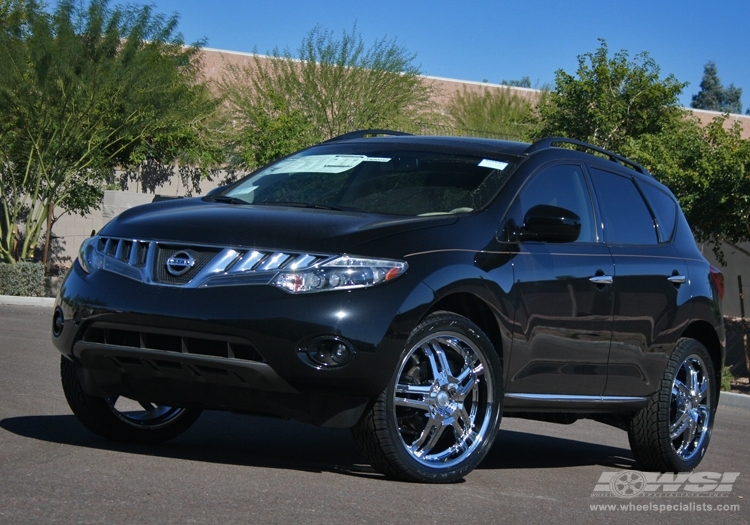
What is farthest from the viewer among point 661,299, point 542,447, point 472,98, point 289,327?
point 472,98

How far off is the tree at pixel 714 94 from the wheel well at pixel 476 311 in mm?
142298

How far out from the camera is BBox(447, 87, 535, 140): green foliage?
52531 mm

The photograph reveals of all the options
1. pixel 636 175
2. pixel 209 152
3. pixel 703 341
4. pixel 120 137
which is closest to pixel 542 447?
pixel 703 341

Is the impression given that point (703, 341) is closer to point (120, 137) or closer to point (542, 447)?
point (542, 447)

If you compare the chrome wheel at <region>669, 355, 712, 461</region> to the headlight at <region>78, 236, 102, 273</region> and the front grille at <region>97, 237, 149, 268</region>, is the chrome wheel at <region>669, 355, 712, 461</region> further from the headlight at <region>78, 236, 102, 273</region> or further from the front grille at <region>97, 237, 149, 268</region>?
the headlight at <region>78, 236, 102, 273</region>

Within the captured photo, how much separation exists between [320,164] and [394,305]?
179 centimetres

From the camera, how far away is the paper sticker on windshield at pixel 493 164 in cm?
614

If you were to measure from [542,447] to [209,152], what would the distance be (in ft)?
83.6

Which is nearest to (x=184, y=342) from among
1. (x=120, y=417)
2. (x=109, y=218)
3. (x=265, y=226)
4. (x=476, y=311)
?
(x=265, y=226)

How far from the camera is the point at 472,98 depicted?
5438 centimetres

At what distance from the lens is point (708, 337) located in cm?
744

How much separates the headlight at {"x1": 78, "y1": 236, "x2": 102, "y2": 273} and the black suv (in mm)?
14

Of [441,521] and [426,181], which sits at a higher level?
[426,181]

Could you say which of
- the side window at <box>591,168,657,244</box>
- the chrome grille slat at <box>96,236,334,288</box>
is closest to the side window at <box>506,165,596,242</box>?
the side window at <box>591,168,657,244</box>
